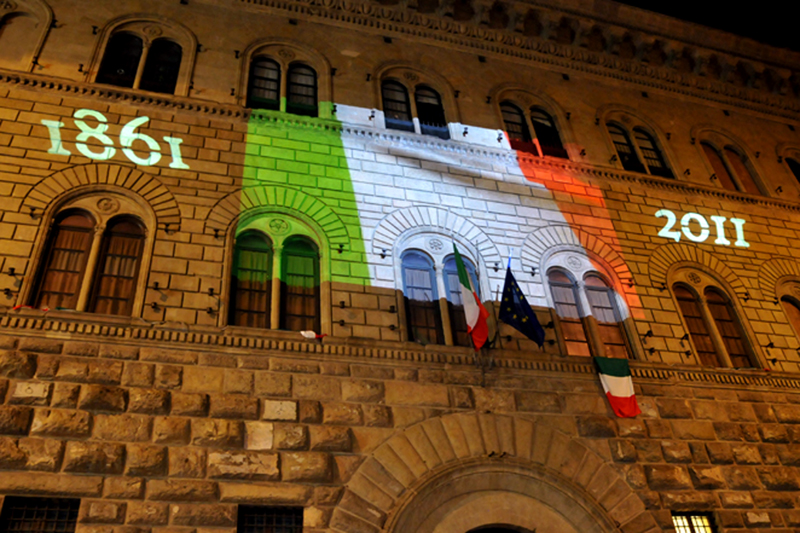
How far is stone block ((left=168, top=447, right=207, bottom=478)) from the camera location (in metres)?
6.30

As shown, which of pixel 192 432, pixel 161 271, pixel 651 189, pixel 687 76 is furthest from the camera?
pixel 687 76

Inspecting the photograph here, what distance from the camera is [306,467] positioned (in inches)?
263

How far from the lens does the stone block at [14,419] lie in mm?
6074

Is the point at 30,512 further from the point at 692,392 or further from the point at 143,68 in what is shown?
the point at 692,392

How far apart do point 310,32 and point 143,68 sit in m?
3.05

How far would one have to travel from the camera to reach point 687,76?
557 inches

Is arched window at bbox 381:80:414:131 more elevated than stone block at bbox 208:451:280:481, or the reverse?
arched window at bbox 381:80:414:131

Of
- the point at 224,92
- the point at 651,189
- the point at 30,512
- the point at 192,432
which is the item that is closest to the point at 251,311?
the point at 192,432

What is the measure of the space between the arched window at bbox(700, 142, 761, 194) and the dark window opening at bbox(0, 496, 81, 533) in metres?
11.8

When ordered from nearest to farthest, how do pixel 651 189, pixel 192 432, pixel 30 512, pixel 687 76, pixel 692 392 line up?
pixel 30 512 < pixel 192 432 < pixel 692 392 < pixel 651 189 < pixel 687 76

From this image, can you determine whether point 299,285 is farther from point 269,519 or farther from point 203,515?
point 203,515

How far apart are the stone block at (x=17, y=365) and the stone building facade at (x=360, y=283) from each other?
0.03 m

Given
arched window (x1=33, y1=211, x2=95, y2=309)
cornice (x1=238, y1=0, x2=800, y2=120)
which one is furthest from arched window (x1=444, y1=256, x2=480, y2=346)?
cornice (x1=238, y1=0, x2=800, y2=120)

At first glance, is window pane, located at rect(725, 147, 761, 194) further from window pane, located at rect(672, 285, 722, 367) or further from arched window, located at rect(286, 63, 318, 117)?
arched window, located at rect(286, 63, 318, 117)
